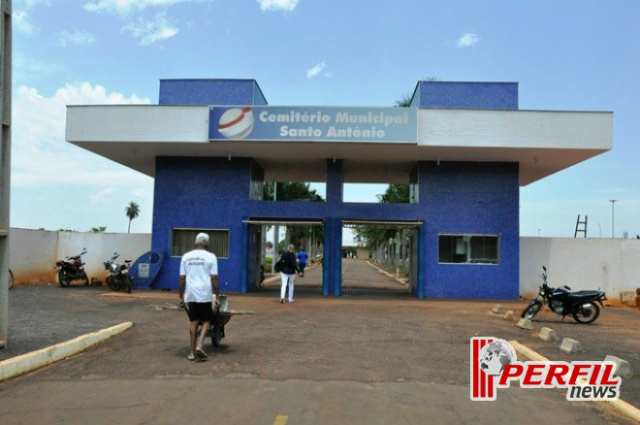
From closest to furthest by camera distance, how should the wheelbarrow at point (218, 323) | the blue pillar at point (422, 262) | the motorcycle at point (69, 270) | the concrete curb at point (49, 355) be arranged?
the concrete curb at point (49, 355) → the wheelbarrow at point (218, 323) → the blue pillar at point (422, 262) → the motorcycle at point (69, 270)

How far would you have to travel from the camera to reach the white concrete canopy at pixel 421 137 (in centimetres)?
1666

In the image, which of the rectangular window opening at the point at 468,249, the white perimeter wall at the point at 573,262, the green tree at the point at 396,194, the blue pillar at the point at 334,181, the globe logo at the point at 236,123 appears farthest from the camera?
the green tree at the point at 396,194

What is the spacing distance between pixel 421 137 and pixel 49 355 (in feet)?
39.3

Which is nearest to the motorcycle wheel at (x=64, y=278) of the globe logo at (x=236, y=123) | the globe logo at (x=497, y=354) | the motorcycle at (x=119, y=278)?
the motorcycle at (x=119, y=278)

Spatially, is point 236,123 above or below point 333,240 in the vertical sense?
above

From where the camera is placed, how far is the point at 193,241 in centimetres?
1962

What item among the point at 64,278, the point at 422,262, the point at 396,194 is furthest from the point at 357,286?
the point at 64,278

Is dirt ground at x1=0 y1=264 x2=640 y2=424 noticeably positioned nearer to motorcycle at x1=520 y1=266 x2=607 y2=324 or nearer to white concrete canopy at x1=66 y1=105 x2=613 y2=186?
motorcycle at x1=520 y1=266 x2=607 y2=324

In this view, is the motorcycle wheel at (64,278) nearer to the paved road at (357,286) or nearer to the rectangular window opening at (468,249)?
the paved road at (357,286)

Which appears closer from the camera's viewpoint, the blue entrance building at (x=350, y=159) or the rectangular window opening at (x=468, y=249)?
the blue entrance building at (x=350, y=159)

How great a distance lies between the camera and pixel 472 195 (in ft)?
62.1

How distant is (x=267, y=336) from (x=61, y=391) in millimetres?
4278

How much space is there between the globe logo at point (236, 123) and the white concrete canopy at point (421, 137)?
39 cm

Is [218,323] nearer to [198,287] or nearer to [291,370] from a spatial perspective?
[198,287]
